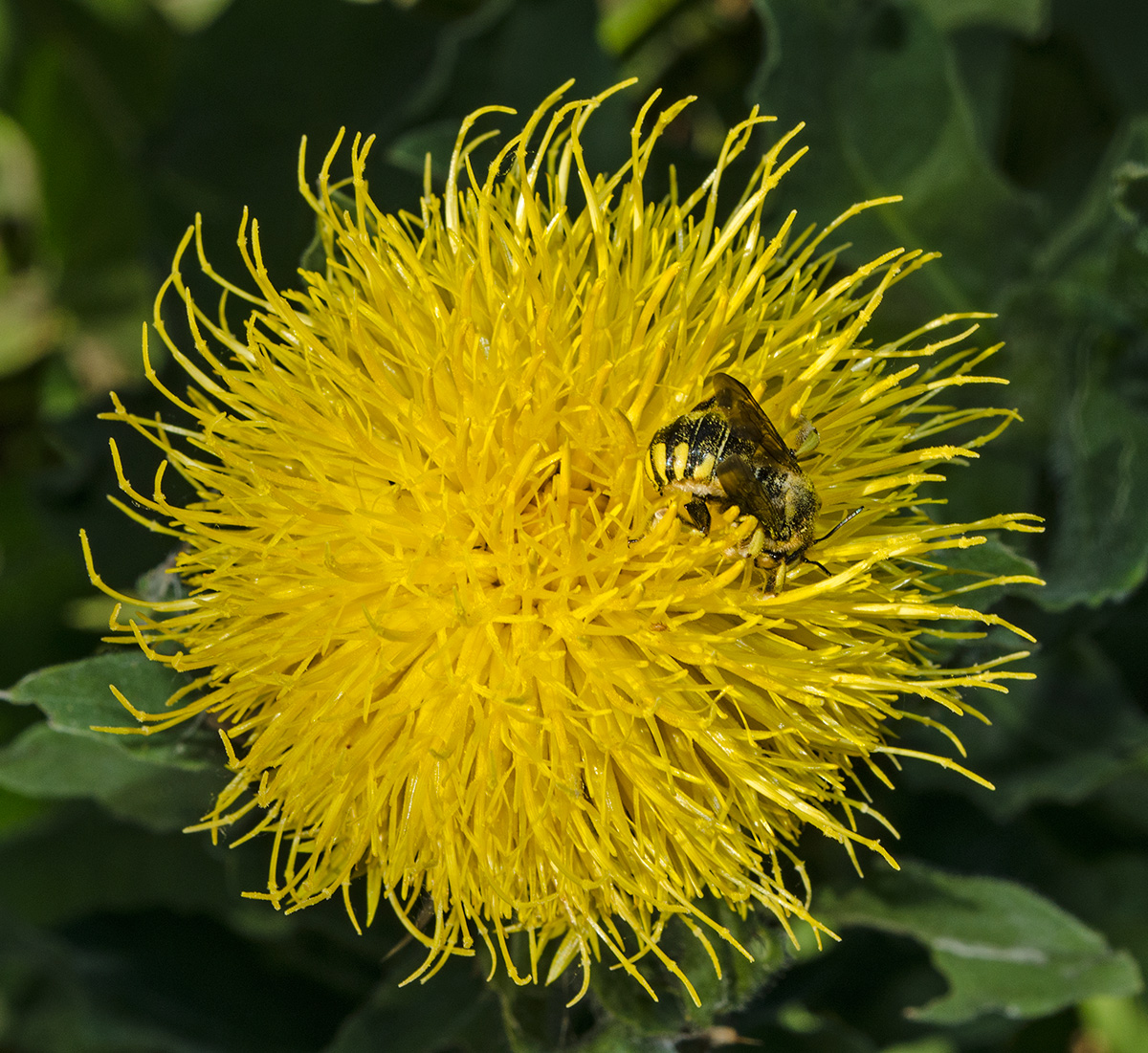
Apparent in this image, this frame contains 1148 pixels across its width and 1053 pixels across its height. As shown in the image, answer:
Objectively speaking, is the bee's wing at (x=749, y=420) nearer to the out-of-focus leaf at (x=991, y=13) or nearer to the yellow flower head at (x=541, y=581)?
the yellow flower head at (x=541, y=581)

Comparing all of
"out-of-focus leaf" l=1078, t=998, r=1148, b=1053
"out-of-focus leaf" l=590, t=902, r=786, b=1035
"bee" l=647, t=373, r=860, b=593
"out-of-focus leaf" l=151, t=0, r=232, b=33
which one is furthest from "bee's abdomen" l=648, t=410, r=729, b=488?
"out-of-focus leaf" l=151, t=0, r=232, b=33

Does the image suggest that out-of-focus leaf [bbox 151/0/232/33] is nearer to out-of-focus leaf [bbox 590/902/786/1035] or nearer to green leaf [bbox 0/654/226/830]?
green leaf [bbox 0/654/226/830]

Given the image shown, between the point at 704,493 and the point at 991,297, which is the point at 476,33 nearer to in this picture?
the point at 991,297

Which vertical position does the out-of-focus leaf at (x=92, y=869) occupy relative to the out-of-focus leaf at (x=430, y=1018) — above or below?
above

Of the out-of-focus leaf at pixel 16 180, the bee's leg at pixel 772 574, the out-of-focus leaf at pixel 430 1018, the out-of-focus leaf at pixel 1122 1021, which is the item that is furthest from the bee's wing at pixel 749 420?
the out-of-focus leaf at pixel 16 180

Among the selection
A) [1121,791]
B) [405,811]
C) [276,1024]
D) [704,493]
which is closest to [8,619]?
[276,1024]

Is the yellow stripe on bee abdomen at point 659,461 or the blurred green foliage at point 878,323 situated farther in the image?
the blurred green foliage at point 878,323
